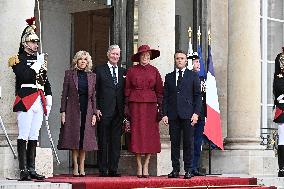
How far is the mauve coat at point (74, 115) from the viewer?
1206 centimetres

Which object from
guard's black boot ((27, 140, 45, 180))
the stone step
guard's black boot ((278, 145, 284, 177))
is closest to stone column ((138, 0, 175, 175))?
guard's black boot ((278, 145, 284, 177))

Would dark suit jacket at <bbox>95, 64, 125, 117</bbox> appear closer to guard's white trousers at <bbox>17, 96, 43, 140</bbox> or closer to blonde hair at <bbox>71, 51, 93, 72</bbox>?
blonde hair at <bbox>71, 51, 93, 72</bbox>

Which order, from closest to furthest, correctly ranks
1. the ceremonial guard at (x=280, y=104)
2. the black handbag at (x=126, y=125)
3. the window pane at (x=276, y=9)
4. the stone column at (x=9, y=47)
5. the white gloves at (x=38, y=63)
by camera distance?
1. the white gloves at (x=38, y=63)
2. the stone column at (x=9, y=47)
3. the black handbag at (x=126, y=125)
4. the ceremonial guard at (x=280, y=104)
5. the window pane at (x=276, y=9)

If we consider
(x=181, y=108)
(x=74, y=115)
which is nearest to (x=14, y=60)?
(x=74, y=115)

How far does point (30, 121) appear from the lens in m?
10.7

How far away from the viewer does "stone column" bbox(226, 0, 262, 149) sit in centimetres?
1505

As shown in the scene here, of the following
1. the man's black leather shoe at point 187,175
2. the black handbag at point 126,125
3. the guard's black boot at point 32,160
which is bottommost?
the man's black leather shoe at point 187,175

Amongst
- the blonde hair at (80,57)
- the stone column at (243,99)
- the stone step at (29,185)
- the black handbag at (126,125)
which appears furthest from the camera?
the stone column at (243,99)

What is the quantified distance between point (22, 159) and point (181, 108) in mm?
2700

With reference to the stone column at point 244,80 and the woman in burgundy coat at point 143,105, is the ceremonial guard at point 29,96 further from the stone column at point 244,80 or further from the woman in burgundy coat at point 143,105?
the stone column at point 244,80

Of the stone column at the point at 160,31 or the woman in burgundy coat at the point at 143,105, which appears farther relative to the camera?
the stone column at the point at 160,31

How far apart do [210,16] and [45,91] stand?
5.78m

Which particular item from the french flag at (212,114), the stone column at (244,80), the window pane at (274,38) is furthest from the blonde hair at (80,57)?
the window pane at (274,38)

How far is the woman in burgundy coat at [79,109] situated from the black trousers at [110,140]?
0.23 meters
